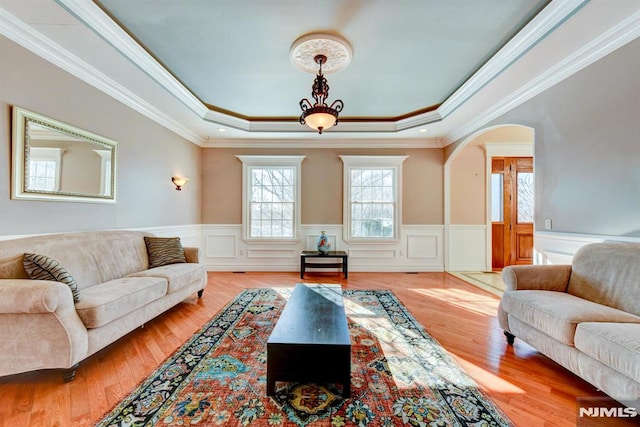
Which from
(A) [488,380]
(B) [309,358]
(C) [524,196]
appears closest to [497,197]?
(C) [524,196]

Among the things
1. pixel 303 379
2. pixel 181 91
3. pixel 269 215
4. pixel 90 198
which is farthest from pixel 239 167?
pixel 303 379

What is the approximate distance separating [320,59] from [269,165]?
10.0 feet

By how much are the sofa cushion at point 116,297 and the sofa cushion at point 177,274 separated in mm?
125

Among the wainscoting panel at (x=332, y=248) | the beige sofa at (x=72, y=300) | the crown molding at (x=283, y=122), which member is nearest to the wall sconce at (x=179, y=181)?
the crown molding at (x=283, y=122)

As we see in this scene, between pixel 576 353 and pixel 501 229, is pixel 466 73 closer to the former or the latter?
pixel 576 353

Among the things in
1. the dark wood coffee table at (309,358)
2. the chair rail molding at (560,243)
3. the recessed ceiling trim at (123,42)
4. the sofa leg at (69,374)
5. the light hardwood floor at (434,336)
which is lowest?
the light hardwood floor at (434,336)

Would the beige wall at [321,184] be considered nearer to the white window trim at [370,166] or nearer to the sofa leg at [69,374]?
the white window trim at [370,166]

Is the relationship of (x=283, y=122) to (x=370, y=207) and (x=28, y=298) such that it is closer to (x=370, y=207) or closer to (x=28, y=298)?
(x=370, y=207)

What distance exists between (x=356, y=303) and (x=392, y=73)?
2.85 meters

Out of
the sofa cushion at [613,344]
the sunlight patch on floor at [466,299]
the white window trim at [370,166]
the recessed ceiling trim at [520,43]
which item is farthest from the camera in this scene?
the white window trim at [370,166]

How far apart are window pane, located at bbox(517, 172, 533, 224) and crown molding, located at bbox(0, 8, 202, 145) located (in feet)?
23.1

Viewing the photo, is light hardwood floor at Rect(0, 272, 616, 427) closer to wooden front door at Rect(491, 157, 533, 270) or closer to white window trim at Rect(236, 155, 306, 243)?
white window trim at Rect(236, 155, 306, 243)

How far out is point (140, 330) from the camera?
2.79 m

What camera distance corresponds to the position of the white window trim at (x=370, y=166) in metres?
5.62
